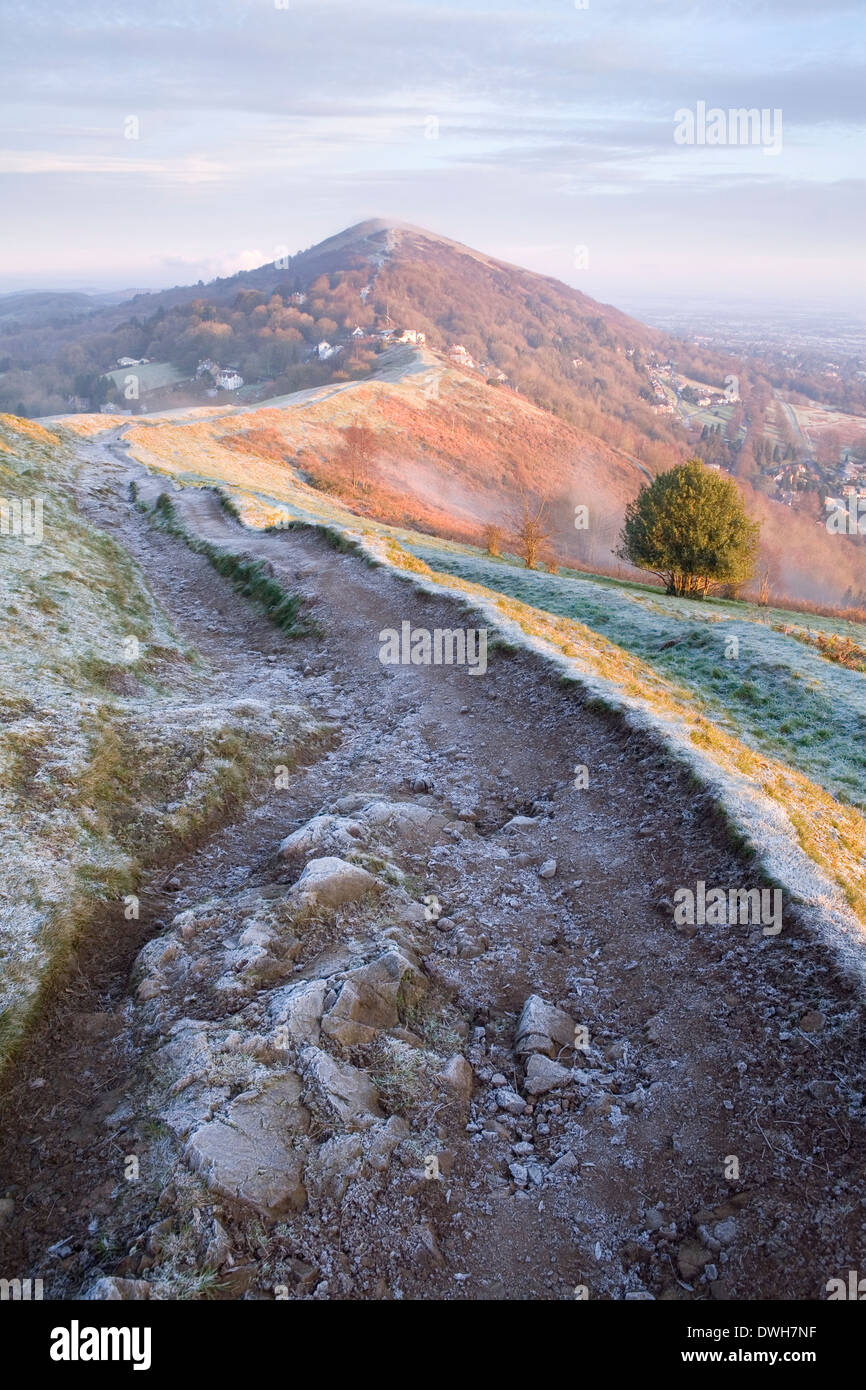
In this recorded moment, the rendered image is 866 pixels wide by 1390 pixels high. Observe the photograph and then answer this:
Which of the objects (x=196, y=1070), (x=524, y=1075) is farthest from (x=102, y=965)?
(x=524, y=1075)

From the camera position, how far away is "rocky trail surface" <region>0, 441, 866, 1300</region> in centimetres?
649

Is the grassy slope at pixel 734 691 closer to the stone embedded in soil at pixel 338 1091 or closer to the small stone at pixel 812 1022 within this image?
the small stone at pixel 812 1022

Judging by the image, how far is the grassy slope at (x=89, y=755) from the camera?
10.5 m

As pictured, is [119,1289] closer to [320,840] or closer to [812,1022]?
[320,840]

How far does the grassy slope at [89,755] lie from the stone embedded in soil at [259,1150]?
3.23 m

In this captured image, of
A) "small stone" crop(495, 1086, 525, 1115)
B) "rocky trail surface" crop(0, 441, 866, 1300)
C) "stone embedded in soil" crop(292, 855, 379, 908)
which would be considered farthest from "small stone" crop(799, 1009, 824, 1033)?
"stone embedded in soil" crop(292, 855, 379, 908)

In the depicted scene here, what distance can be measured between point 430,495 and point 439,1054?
3669 inches

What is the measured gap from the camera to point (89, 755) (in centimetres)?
1371

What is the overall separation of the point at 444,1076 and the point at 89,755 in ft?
30.6

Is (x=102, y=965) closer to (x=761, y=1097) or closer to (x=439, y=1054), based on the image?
(x=439, y=1054)

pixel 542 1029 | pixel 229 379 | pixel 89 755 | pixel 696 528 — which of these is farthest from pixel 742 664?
pixel 229 379

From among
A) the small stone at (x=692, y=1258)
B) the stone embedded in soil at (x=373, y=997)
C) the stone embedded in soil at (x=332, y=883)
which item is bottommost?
the small stone at (x=692, y=1258)

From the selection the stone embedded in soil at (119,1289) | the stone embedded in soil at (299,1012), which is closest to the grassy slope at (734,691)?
the stone embedded in soil at (299,1012)
